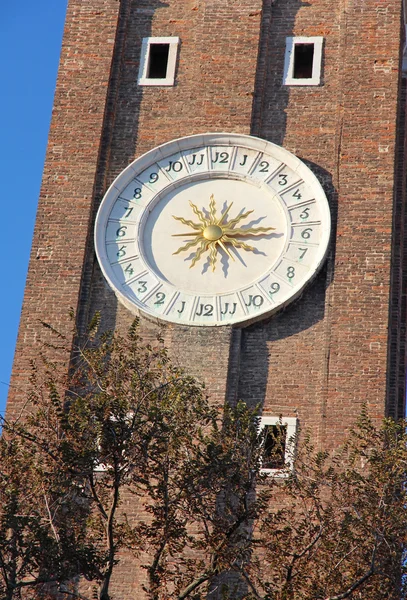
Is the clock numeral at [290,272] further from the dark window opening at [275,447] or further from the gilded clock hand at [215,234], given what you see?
the dark window opening at [275,447]

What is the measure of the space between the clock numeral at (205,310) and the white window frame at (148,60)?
490cm

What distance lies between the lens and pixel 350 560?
25.9 meters

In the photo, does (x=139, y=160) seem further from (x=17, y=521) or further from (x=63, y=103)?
(x=17, y=521)

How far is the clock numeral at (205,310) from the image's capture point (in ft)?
105

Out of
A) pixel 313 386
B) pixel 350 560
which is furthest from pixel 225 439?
pixel 313 386

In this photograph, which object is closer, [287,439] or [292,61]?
[287,439]

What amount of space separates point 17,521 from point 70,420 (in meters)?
1.98

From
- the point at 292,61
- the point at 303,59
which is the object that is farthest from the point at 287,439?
the point at 303,59

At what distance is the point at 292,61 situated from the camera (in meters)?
34.5

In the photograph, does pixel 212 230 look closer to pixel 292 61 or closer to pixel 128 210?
pixel 128 210

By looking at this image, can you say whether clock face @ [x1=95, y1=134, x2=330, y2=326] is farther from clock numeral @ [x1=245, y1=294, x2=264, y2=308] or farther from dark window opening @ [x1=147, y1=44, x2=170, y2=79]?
dark window opening @ [x1=147, y1=44, x2=170, y2=79]

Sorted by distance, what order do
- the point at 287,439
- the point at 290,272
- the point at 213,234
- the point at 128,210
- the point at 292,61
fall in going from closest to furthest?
the point at 287,439 < the point at 290,272 < the point at 213,234 < the point at 128,210 < the point at 292,61

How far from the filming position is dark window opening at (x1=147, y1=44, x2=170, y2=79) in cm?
3497

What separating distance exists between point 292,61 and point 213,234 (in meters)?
4.11
